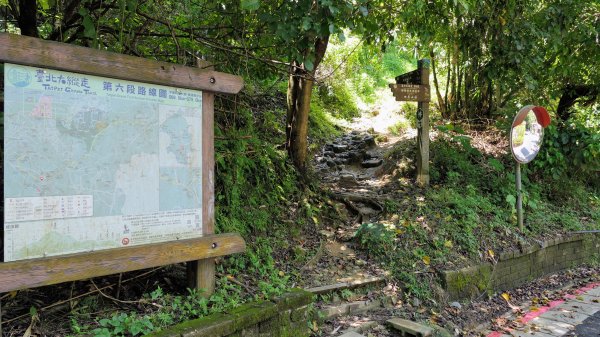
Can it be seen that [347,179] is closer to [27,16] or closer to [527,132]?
[527,132]

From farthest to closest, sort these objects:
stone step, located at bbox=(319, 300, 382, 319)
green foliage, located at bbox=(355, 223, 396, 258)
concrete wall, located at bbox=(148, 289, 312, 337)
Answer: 1. green foliage, located at bbox=(355, 223, 396, 258)
2. stone step, located at bbox=(319, 300, 382, 319)
3. concrete wall, located at bbox=(148, 289, 312, 337)

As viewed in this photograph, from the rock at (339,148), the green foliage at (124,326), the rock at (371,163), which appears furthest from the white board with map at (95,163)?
the rock at (339,148)

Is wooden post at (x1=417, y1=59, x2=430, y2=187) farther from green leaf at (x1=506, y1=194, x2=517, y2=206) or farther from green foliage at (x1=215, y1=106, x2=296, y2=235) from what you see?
green foliage at (x1=215, y1=106, x2=296, y2=235)

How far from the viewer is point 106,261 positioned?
8.65 feet

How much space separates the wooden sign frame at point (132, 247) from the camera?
238cm

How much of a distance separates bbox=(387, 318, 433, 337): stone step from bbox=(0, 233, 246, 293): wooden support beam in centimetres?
183

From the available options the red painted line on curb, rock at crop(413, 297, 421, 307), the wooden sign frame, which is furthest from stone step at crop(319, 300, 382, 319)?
the red painted line on curb

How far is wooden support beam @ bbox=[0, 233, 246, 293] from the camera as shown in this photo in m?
2.34

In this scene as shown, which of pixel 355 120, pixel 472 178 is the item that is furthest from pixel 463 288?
pixel 355 120

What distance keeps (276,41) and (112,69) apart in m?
2.16

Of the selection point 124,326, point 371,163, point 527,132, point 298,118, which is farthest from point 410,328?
point 371,163

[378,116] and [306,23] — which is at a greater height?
[378,116]

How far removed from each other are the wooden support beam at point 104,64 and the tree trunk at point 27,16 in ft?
5.05

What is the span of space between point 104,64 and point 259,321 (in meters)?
2.14
